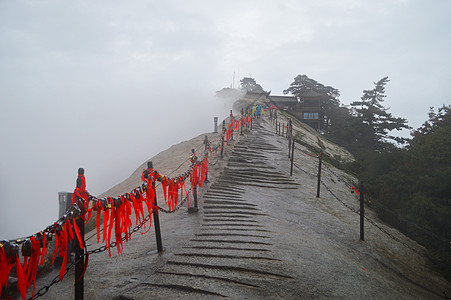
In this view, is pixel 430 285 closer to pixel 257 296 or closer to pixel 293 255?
pixel 293 255

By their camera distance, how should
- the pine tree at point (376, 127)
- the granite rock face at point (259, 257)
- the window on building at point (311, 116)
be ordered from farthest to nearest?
the window on building at point (311, 116), the pine tree at point (376, 127), the granite rock face at point (259, 257)

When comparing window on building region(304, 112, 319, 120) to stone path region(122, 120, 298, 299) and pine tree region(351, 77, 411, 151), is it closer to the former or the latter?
pine tree region(351, 77, 411, 151)

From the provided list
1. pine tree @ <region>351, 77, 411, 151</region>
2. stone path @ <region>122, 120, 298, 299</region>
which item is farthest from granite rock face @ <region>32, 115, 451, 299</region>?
pine tree @ <region>351, 77, 411, 151</region>

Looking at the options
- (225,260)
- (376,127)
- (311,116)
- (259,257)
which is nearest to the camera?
(225,260)

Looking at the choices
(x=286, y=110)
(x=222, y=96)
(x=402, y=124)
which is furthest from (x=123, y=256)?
(x=222, y=96)

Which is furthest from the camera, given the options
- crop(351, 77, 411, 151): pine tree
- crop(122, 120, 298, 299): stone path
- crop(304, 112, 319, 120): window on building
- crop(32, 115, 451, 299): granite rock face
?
crop(304, 112, 319, 120): window on building

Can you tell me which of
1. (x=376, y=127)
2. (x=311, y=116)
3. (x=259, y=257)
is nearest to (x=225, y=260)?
(x=259, y=257)

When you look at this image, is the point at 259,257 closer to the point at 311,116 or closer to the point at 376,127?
the point at 376,127

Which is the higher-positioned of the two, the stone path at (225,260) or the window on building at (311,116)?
the window on building at (311,116)

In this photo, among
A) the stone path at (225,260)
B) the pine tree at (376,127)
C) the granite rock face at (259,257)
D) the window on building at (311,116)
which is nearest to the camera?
the stone path at (225,260)

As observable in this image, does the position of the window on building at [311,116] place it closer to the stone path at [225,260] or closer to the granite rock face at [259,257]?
the granite rock face at [259,257]

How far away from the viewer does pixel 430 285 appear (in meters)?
6.85

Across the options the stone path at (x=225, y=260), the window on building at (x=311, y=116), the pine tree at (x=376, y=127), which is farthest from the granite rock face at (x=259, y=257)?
the window on building at (x=311, y=116)

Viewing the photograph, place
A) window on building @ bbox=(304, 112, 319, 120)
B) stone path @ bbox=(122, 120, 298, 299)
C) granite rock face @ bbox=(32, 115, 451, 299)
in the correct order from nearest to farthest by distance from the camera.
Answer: stone path @ bbox=(122, 120, 298, 299) → granite rock face @ bbox=(32, 115, 451, 299) → window on building @ bbox=(304, 112, 319, 120)
